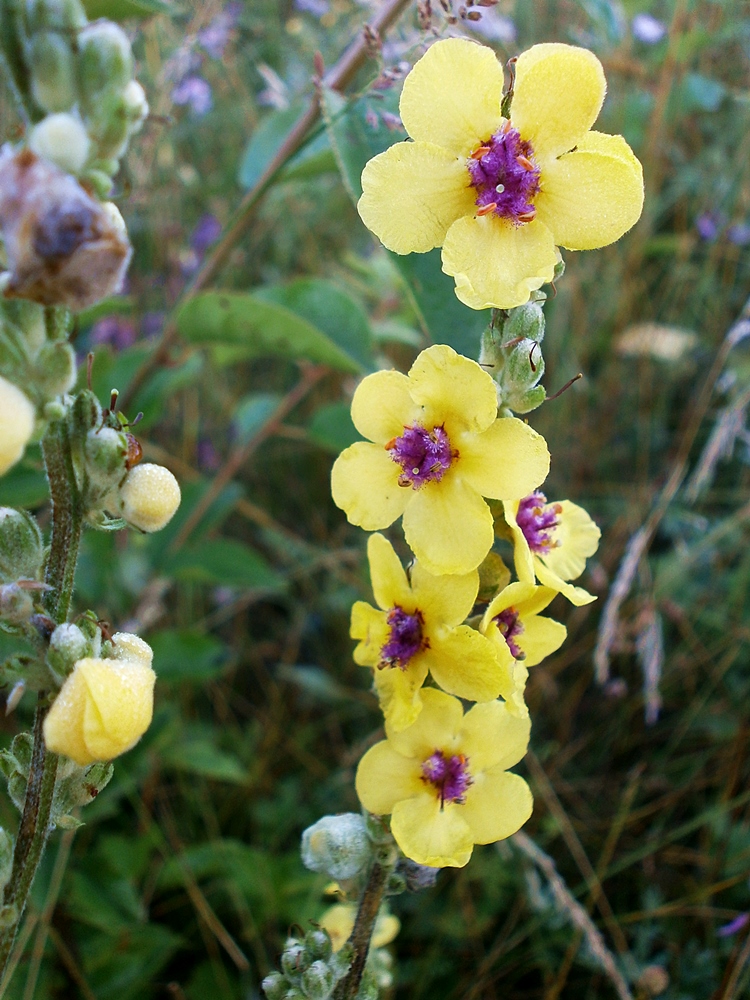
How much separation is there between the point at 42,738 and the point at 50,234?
46 cm

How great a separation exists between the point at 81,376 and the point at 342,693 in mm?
1064

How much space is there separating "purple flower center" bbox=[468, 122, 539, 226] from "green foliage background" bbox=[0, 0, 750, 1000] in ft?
0.23

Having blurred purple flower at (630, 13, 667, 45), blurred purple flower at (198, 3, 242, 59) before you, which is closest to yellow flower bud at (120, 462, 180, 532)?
blurred purple flower at (198, 3, 242, 59)

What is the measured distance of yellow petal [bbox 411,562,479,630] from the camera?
0.92 meters

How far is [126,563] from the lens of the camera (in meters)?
2.32

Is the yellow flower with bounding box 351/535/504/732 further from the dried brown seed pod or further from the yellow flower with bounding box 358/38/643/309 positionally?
the dried brown seed pod

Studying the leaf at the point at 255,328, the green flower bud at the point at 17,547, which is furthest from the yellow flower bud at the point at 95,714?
the leaf at the point at 255,328

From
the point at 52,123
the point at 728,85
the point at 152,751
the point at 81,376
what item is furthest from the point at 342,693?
the point at 728,85

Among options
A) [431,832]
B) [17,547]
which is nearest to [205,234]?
[17,547]

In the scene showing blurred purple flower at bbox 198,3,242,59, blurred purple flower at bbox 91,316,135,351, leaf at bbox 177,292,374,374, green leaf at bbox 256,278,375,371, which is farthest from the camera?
blurred purple flower at bbox 91,316,135,351

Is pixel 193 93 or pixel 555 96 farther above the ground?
pixel 555 96

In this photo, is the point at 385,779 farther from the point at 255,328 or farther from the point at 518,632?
the point at 255,328

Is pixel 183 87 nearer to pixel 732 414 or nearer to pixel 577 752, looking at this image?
pixel 732 414

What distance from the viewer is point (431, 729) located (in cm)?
98
